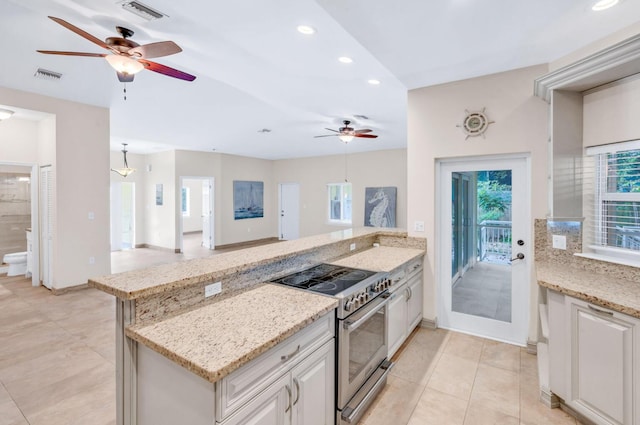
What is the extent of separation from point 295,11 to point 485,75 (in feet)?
6.59

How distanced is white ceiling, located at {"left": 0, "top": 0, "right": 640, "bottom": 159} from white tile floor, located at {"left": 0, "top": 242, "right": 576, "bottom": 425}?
273 cm

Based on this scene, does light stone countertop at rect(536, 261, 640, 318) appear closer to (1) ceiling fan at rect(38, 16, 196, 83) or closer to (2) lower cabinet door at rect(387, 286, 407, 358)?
A: (2) lower cabinet door at rect(387, 286, 407, 358)

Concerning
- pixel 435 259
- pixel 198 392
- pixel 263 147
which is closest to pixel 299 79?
pixel 435 259

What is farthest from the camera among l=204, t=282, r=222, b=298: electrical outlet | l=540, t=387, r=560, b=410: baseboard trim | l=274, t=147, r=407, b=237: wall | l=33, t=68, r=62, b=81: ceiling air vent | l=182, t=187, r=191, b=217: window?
l=182, t=187, r=191, b=217: window

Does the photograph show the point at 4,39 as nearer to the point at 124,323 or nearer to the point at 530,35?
the point at 124,323

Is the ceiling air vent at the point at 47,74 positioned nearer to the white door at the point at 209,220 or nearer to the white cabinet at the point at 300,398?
the white cabinet at the point at 300,398

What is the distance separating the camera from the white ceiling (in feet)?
7.03

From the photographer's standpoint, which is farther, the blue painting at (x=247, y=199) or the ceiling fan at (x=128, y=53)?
the blue painting at (x=247, y=199)

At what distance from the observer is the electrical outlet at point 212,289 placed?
1.79 meters

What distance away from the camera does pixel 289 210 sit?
1026 cm

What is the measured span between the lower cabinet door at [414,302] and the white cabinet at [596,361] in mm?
1192

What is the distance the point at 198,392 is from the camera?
4.07ft

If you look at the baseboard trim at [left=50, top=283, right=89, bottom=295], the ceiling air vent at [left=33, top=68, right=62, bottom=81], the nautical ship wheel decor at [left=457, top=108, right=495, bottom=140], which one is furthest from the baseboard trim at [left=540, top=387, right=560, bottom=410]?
the ceiling air vent at [left=33, top=68, right=62, bottom=81]

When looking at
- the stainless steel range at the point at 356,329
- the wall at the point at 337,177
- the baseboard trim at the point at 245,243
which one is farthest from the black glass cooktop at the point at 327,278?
the baseboard trim at the point at 245,243
